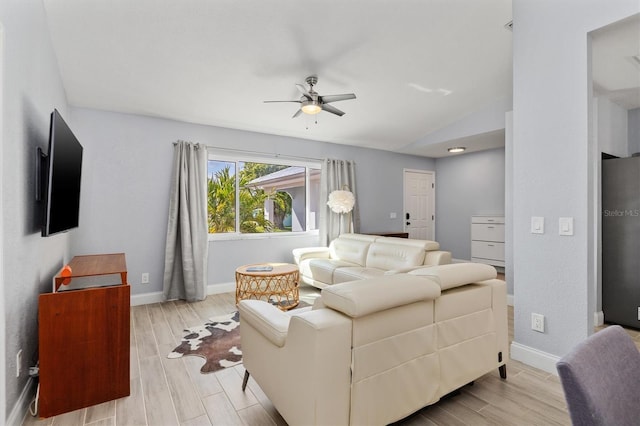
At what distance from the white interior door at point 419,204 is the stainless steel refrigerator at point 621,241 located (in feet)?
11.8

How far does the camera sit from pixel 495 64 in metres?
3.72

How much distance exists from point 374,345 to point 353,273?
2375 millimetres

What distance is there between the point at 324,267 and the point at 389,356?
277cm

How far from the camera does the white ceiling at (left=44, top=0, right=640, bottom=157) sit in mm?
2666

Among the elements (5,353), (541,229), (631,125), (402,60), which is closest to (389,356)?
(541,229)

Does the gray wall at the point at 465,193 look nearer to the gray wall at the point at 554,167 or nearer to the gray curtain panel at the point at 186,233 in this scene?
the gray wall at the point at 554,167

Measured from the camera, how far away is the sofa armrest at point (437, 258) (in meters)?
3.69

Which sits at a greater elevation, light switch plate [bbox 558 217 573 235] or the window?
the window

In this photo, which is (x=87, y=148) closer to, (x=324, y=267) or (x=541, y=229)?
(x=324, y=267)

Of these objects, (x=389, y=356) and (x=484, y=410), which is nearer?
(x=389, y=356)

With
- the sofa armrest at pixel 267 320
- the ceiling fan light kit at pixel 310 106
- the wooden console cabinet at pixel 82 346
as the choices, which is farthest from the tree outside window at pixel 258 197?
the sofa armrest at pixel 267 320

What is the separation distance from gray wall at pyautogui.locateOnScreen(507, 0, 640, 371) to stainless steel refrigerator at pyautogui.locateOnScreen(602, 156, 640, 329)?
151 cm

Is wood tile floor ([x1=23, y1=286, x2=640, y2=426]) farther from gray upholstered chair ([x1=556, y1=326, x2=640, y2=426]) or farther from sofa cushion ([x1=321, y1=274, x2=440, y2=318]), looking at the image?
gray upholstered chair ([x1=556, y1=326, x2=640, y2=426])

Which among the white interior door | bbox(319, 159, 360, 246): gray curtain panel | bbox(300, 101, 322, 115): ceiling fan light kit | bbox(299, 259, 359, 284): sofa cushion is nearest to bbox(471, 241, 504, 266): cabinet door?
the white interior door
